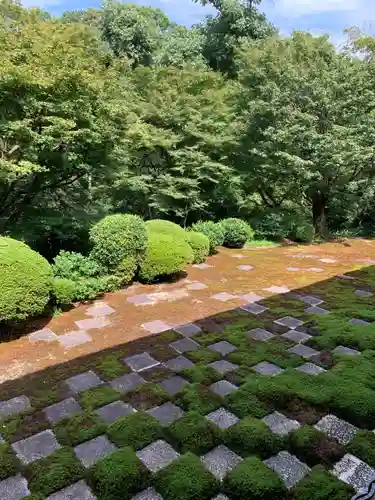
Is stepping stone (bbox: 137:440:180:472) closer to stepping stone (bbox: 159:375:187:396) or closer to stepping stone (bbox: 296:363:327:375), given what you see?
stepping stone (bbox: 159:375:187:396)

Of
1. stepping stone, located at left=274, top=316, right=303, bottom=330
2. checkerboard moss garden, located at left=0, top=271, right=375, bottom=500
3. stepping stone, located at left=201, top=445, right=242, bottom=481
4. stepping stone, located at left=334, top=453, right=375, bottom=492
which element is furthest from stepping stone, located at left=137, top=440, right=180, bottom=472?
stepping stone, located at left=274, top=316, right=303, bottom=330

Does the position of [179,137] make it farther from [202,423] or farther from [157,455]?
[157,455]

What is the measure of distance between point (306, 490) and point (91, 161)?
590cm

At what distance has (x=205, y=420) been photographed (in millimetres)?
2322

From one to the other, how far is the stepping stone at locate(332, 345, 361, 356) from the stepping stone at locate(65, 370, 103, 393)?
77.3 inches

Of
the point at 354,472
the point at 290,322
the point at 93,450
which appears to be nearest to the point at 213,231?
the point at 290,322

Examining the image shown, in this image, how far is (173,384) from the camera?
110 inches

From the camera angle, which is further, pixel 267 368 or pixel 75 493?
pixel 267 368

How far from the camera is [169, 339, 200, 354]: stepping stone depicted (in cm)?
337

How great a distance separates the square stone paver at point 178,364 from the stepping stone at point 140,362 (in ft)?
0.33

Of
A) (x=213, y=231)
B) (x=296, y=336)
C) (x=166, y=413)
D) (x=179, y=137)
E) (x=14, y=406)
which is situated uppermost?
(x=179, y=137)

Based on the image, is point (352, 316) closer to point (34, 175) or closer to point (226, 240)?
point (226, 240)

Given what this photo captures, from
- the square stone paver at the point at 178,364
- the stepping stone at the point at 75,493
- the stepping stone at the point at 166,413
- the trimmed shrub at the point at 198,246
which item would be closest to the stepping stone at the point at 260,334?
the square stone paver at the point at 178,364

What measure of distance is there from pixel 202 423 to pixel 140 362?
1014 millimetres
